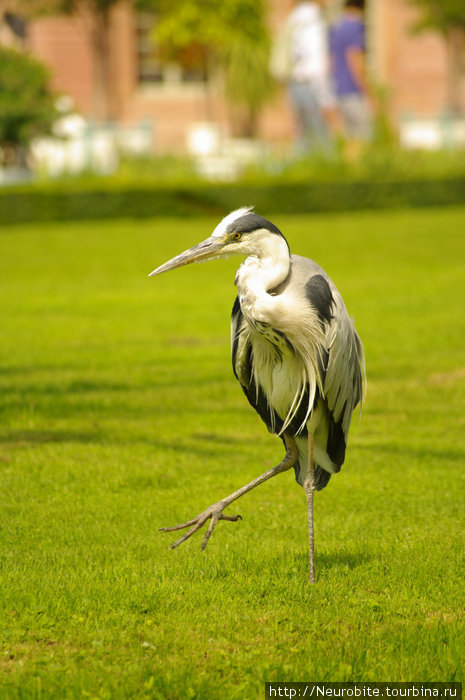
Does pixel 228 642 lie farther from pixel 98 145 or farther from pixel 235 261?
pixel 98 145

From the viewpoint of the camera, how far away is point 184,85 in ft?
→ 107

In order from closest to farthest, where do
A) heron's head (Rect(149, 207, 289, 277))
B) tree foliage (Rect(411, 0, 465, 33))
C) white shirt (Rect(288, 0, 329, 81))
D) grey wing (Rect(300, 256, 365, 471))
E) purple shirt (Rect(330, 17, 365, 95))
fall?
heron's head (Rect(149, 207, 289, 277)) → grey wing (Rect(300, 256, 365, 471)) → white shirt (Rect(288, 0, 329, 81)) → purple shirt (Rect(330, 17, 365, 95)) → tree foliage (Rect(411, 0, 465, 33))

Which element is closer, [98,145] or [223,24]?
[98,145]

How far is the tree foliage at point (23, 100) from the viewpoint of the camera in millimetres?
18672

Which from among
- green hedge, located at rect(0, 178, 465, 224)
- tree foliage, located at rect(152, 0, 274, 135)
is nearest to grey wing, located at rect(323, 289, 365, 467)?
green hedge, located at rect(0, 178, 465, 224)

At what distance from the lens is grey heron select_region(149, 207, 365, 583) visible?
4121mm

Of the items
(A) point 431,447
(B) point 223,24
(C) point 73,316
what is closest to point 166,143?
(B) point 223,24

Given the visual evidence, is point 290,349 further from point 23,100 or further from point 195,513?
point 23,100

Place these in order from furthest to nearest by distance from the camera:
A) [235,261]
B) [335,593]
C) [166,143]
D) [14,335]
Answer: [166,143] < [235,261] < [14,335] < [335,593]

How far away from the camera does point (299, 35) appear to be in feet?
62.5

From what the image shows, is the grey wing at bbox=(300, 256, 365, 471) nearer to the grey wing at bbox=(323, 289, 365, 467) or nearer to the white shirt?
the grey wing at bbox=(323, 289, 365, 467)

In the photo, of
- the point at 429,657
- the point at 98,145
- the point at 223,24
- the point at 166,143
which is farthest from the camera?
the point at 166,143

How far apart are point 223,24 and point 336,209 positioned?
1009 centimetres

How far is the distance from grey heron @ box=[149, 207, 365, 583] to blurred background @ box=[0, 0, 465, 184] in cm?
1507
